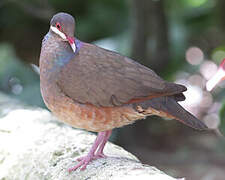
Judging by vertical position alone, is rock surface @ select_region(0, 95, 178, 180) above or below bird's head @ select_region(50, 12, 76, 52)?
below

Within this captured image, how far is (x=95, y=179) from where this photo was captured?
2455 millimetres

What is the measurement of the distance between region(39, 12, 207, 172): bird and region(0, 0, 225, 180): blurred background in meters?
2.28

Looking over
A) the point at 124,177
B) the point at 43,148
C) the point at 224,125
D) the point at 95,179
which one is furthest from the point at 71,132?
the point at 224,125

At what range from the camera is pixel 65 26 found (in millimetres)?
2627

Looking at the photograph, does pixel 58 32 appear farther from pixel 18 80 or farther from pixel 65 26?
pixel 18 80

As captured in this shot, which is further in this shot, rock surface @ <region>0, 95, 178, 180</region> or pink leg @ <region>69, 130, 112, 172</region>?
pink leg @ <region>69, 130, 112, 172</region>

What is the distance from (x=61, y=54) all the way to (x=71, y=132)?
0.64 metres

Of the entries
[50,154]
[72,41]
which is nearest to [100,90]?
[72,41]

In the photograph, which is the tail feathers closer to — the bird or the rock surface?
the bird

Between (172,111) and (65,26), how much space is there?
80cm

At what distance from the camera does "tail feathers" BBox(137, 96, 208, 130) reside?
2.60 m

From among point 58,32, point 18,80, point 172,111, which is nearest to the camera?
point 172,111

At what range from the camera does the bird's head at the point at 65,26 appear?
8.63 feet

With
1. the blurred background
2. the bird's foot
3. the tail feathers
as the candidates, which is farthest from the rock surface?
the blurred background
